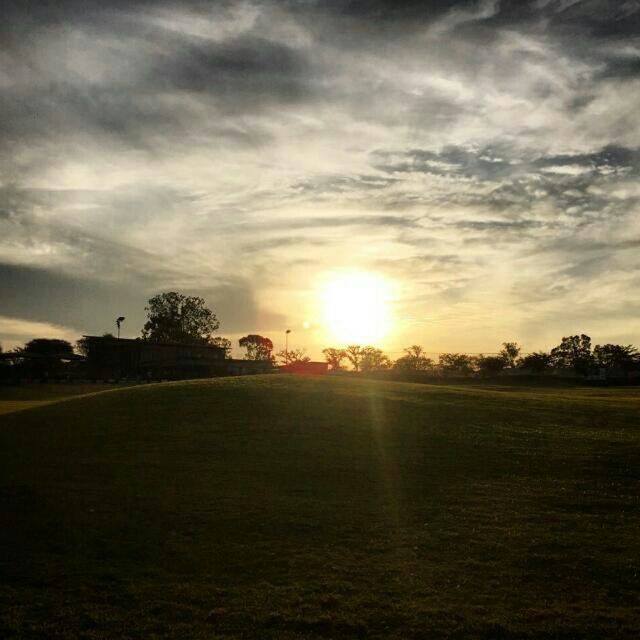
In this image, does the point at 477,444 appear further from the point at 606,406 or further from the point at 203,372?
the point at 203,372

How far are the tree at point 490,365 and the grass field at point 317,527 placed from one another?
90.8 metres

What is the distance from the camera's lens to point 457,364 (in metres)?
135

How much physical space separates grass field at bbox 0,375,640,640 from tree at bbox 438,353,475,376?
90.3m

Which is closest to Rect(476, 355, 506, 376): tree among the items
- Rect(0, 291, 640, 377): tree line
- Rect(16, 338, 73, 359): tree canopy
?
Rect(0, 291, 640, 377): tree line

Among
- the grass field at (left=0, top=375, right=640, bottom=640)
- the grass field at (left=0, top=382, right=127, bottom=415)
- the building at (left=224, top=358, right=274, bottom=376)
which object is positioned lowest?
the grass field at (left=0, top=375, right=640, bottom=640)

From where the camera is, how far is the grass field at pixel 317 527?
1084cm

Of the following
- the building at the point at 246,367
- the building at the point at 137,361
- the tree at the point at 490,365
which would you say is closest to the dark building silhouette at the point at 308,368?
the building at the point at 246,367

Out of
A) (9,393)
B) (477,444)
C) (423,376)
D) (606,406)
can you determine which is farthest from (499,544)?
(423,376)

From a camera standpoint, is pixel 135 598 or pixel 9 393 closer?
pixel 135 598

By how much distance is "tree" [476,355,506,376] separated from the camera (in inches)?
4841

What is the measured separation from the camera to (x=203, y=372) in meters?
97.9

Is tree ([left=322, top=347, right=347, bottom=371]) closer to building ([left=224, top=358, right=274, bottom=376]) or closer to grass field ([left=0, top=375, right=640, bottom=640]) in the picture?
building ([left=224, top=358, right=274, bottom=376])

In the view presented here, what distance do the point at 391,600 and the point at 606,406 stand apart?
3445 centimetres

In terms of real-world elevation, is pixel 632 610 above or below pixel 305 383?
below
